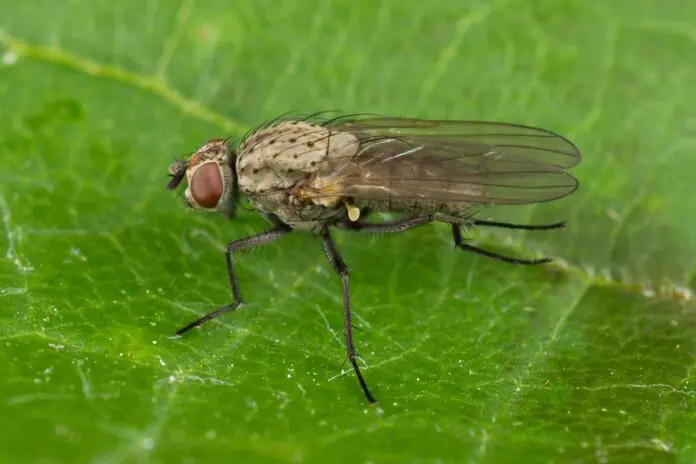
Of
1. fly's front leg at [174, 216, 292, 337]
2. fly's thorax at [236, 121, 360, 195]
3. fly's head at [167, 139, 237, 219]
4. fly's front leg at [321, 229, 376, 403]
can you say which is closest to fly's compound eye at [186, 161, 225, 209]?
fly's head at [167, 139, 237, 219]

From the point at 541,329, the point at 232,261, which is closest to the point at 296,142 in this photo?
the point at 232,261

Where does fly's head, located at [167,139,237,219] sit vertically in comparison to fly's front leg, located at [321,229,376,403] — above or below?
above

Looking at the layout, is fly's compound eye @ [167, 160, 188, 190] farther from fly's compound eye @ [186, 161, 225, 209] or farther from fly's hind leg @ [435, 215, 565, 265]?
fly's hind leg @ [435, 215, 565, 265]

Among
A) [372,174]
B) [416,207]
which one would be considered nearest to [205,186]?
[372,174]

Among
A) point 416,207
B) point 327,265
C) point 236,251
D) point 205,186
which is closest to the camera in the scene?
point 236,251

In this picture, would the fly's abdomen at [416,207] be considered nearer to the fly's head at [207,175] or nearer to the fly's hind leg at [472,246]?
the fly's hind leg at [472,246]

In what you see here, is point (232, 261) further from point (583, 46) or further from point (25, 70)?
point (583, 46)

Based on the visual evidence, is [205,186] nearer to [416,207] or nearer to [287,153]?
[287,153]
